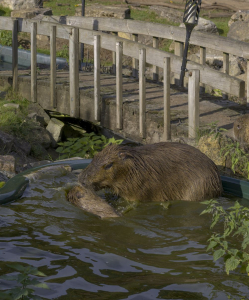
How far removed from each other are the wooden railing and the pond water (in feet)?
6.81

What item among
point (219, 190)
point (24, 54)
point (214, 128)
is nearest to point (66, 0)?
point (24, 54)

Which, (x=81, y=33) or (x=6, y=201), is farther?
(x=81, y=33)

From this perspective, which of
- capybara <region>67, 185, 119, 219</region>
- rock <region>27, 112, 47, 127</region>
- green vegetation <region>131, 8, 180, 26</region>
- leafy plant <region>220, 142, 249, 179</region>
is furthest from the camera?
green vegetation <region>131, 8, 180, 26</region>

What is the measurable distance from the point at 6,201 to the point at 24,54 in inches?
429

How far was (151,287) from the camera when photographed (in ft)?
10.9

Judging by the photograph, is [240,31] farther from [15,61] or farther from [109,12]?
[15,61]

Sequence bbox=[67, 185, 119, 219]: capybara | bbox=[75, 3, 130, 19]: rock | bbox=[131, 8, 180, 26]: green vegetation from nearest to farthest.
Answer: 1. bbox=[67, 185, 119, 219]: capybara
2. bbox=[75, 3, 130, 19]: rock
3. bbox=[131, 8, 180, 26]: green vegetation

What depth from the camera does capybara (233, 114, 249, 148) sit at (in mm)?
6395

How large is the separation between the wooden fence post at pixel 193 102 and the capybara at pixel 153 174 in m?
1.67

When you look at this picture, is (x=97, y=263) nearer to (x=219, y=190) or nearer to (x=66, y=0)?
(x=219, y=190)

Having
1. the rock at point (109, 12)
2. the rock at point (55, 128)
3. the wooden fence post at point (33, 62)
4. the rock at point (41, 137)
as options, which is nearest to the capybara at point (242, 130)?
the rock at point (41, 137)

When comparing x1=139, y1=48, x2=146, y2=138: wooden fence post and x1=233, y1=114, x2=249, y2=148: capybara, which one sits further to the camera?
x1=139, y1=48, x2=146, y2=138: wooden fence post

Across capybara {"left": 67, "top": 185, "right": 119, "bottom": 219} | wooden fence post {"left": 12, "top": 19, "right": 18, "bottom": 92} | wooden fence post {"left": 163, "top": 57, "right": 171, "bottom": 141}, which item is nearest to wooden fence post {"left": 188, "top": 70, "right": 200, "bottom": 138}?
wooden fence post {"left": 163, "top": 57, "right": 171, "bottom": 141}

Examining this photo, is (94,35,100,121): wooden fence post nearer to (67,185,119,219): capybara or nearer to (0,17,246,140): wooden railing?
(0,17,246,140): wooden railing
